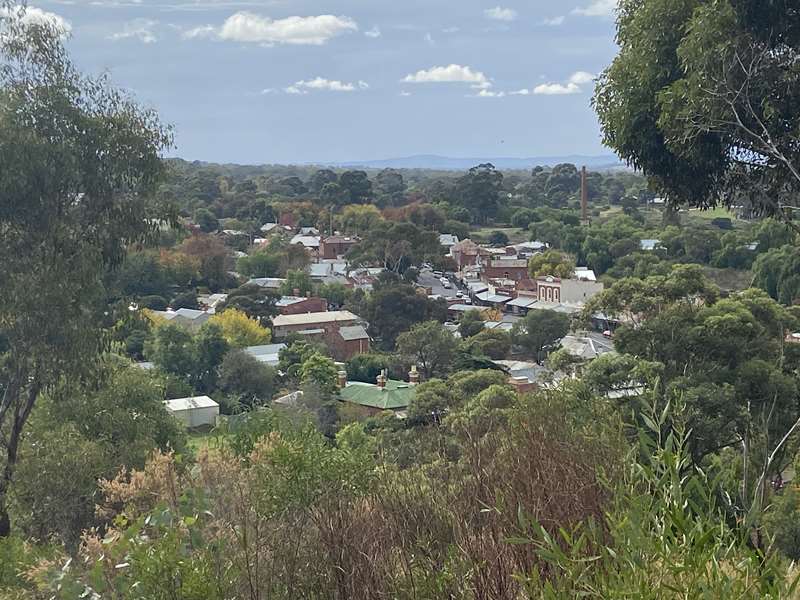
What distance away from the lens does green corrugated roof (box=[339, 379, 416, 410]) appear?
21.0 metres

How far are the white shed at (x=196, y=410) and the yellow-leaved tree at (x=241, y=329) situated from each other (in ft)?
19.4

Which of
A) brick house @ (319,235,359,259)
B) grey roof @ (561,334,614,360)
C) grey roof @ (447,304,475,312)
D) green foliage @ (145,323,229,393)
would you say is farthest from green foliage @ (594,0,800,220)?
brick house @ (319,235,359,259)

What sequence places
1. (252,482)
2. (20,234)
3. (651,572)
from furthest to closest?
1. (20,234)
2. (252,482)
3. (651,572)

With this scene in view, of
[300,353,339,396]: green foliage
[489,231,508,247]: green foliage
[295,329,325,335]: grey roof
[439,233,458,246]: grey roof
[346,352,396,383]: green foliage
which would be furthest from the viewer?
[489,231,508,247]: green foliage

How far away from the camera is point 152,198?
6.93m

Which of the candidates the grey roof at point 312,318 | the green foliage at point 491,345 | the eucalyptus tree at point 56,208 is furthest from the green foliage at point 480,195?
the eucalyptus tree at point 56,208

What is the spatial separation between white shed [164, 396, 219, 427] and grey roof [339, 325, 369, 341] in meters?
7.16

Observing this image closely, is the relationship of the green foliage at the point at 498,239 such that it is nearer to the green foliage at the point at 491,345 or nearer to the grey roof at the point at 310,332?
the grey roof at the point at 310,332

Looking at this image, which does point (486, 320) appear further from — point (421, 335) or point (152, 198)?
point (152, 198)

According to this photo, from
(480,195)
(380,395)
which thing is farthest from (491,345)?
(480,195)

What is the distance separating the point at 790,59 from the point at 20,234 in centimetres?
499

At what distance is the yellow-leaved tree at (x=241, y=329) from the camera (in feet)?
92.1

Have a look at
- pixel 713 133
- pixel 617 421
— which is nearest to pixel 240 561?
pixel 617 421

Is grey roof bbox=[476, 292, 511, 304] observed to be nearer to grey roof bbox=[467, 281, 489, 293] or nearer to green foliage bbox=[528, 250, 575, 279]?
grey roof bbox=[467, 281, 489, 293]
